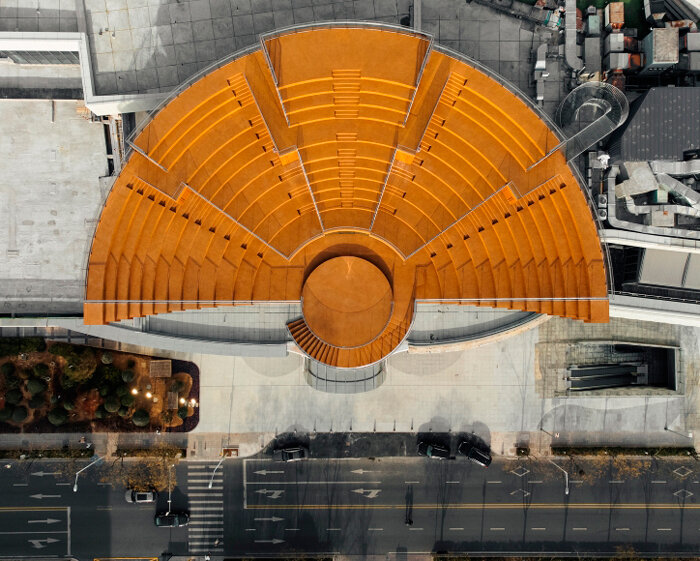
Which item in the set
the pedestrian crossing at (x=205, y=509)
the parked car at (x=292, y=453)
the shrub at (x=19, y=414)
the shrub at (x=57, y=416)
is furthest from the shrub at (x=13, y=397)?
the parked car at (x=292, y=453)

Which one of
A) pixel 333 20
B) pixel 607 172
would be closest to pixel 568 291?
pixel 607 172

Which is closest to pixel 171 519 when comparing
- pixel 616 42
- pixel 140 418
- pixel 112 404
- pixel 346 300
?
pixel 140 418

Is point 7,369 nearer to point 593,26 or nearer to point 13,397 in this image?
point 13,397

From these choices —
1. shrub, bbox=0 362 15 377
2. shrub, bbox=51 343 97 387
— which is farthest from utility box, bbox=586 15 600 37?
shrub, bbox=0 362 15 377

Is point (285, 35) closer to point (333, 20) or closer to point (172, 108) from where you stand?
point (333, 20)

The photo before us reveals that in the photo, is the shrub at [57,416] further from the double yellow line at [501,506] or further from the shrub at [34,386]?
the double yellow line at [501,506]
